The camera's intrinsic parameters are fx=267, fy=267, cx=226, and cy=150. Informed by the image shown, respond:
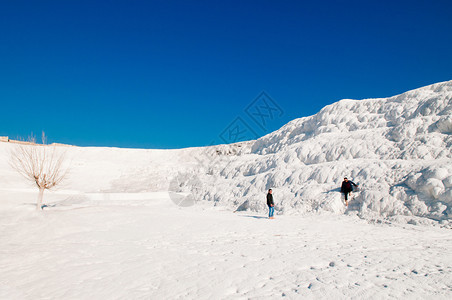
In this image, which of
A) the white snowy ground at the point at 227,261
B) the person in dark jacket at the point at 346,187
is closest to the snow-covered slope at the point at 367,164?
the person in dark jacket at the point at 346,187

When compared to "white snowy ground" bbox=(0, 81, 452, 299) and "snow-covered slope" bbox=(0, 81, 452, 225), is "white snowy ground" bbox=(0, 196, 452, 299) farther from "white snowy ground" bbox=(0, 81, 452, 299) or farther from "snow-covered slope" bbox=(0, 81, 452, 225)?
"snow-covered slope" bbox=(0, 81, 452, 225)

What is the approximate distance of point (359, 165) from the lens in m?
14.1

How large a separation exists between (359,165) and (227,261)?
10726 millimetres

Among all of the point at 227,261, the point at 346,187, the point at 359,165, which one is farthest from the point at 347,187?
Answer: the point at 227,261

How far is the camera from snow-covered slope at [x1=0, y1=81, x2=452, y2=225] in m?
11.0

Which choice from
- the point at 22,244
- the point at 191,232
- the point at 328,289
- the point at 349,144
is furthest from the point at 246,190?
the point at 328,289

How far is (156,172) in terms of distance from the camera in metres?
36.2

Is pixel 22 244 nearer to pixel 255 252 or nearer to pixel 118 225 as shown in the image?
pixel 118 225

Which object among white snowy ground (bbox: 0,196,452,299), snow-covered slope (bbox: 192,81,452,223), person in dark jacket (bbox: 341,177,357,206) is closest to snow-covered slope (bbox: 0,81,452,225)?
snow-covered slope (bbox: 192,81,452,223)

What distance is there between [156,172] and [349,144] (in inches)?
1031

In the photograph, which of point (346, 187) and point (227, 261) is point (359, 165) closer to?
point (346, 187)

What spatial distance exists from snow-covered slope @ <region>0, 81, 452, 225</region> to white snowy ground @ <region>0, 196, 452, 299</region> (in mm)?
1632

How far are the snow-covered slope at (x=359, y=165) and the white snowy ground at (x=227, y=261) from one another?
163 cm

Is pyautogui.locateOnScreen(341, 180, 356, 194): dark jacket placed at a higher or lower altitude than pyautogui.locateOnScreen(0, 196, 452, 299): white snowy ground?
higher
